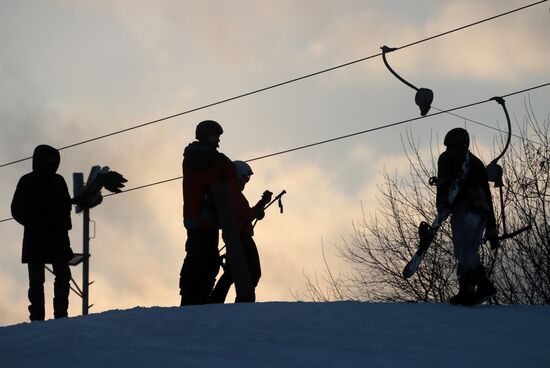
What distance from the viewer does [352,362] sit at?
6.14 meters

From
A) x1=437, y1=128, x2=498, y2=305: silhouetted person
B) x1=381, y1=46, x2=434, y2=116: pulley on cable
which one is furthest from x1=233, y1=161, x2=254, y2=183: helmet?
x1=381, y1=46, x2=434, y2=116: pulley on cable

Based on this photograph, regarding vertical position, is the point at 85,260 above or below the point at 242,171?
above

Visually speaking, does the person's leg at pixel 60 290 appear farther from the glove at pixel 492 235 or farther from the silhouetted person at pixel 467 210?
the glove at pixel 492 235

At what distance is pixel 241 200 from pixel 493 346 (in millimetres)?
3408

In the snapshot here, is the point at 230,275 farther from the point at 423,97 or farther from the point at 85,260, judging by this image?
the point at 85,260

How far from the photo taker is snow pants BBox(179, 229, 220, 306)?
30.3 ft

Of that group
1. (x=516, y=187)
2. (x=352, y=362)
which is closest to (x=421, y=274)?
(x=516, y=187)

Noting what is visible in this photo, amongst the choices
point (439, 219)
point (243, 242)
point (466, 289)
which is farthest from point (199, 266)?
point (466, 289)

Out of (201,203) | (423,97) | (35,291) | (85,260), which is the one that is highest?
(85,260)

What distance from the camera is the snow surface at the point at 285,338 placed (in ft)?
20.1

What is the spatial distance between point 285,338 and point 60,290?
332 cm

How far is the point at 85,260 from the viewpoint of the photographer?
22.2 meters

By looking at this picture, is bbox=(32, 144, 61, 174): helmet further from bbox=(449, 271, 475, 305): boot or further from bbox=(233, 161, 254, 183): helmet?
bbox=(449, 271, 475, 305): boot

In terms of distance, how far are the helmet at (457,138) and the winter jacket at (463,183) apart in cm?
5
